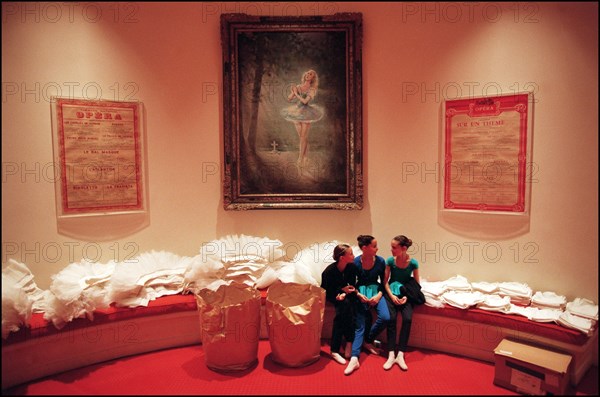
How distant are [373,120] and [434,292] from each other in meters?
1.77

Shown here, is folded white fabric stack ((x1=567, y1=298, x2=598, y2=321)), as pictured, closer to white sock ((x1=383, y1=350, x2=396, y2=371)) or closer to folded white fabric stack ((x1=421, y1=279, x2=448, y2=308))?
folded white fabric stack ((x1=421, y1=279, x2=448, y2=308))

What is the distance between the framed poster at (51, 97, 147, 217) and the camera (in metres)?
3.57

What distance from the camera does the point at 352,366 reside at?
3.05 m

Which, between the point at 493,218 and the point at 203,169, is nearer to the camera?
the point at 493,218

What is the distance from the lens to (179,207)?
13.3 feet

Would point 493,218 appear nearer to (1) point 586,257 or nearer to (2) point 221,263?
(1) point 586,257

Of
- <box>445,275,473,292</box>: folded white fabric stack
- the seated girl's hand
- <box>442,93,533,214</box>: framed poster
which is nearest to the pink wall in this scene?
<box>442,93,533,214</box>: framed poster

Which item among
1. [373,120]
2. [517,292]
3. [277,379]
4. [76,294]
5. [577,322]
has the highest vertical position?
[373,120]

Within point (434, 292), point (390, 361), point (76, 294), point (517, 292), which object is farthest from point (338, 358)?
point (76, 294)

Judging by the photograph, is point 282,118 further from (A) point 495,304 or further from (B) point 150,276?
(A) point 495,304

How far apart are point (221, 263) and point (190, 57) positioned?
82.1 inches

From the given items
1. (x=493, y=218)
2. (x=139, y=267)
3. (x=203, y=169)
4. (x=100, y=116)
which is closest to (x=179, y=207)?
(x=203, y=169)

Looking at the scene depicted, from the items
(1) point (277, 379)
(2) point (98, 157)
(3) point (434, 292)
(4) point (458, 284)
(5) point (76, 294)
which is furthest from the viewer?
(2) point (98, 157)

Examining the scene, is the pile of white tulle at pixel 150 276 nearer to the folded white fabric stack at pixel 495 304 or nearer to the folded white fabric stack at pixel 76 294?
the folded white fabric stack at pixel 76 294
